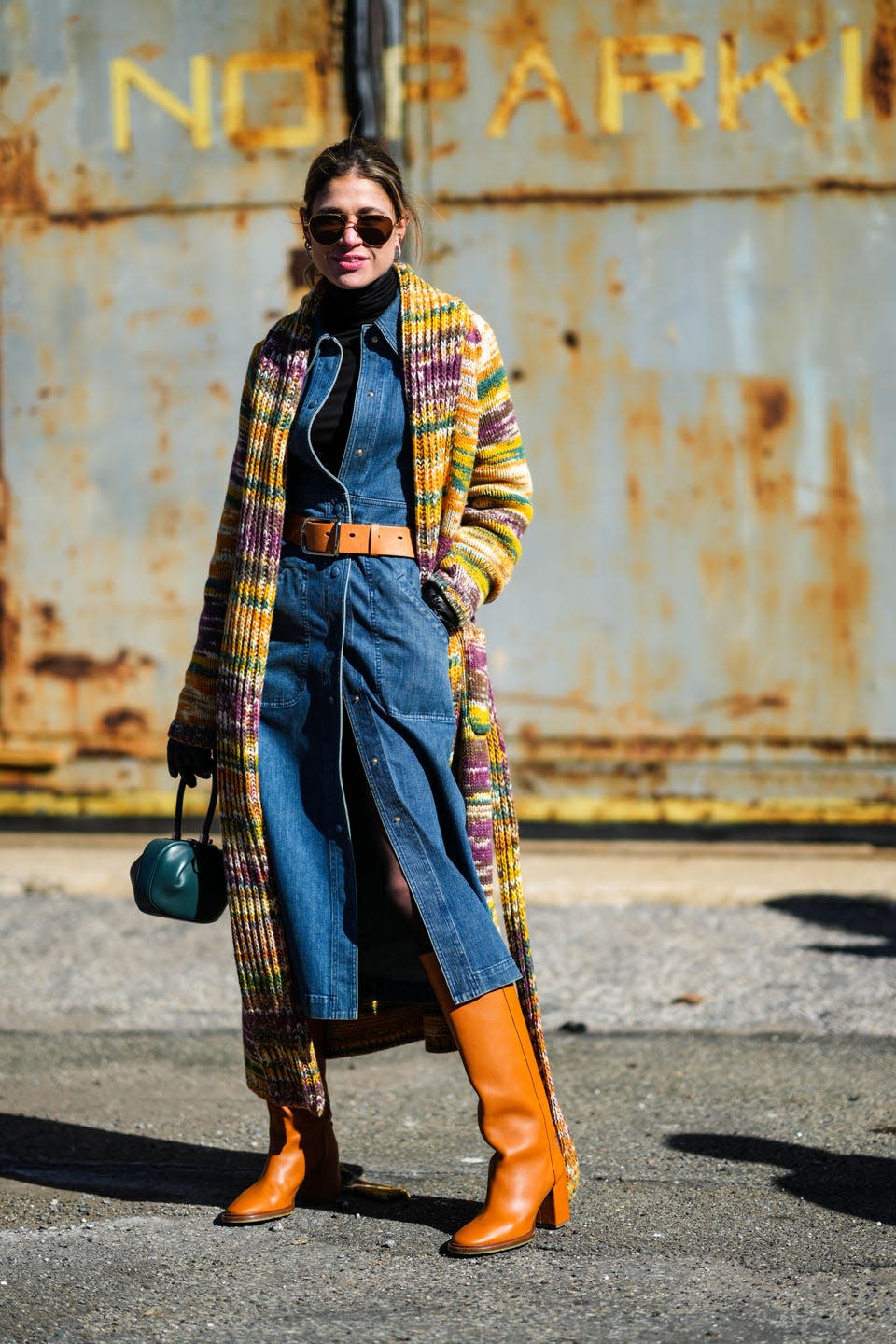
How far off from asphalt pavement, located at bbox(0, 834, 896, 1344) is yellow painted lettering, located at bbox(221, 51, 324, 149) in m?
2.69

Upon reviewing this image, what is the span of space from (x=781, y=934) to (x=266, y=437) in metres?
2.76

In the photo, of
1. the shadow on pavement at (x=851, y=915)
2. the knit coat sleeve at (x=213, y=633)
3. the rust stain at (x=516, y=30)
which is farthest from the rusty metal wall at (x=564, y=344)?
the knit coat sleeve at (x=213, y=633)

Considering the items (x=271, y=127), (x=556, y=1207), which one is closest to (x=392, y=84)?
(x=271, y=127)

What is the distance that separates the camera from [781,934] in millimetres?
5262

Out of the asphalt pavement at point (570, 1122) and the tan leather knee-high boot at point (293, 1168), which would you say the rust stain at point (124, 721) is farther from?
the tan leather knee-high boot at point (293, 1168)

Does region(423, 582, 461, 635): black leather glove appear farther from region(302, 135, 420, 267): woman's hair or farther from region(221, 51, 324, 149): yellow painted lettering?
region(221, 51, 324, 149): yellow painted lettering

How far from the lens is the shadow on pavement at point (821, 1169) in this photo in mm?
3244

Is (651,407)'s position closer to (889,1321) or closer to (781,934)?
(781,934)

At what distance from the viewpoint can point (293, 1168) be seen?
323 cm

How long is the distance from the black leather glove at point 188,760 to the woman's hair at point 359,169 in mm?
1001

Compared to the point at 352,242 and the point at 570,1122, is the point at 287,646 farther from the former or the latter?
the point at 570,1122

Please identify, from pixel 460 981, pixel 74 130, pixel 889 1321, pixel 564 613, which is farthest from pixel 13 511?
pixel 889 1321

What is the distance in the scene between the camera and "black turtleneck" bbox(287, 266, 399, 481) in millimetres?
3158

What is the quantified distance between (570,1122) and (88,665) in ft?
11.2
